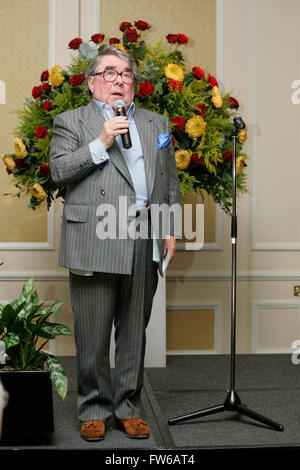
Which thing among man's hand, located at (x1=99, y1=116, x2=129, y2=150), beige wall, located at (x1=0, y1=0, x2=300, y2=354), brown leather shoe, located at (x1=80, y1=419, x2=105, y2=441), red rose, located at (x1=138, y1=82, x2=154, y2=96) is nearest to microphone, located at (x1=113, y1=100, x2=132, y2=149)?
man's hand, located at (x1=99, y1=116, x2=129, y2=150)

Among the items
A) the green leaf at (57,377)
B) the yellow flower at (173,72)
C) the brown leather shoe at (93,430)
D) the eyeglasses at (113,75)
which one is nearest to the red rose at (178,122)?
the yellow flower at (173,72)

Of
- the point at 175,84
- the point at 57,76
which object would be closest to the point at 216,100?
the point at 175,84

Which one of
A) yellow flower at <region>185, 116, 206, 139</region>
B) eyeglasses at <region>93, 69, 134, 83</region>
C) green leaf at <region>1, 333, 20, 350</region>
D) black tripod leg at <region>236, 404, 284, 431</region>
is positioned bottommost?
black tripod leg at <region>236, 404, 284, 431</region>

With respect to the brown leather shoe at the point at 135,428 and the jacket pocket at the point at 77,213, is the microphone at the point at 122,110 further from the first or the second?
the brown leather shoe at the point at 135,428

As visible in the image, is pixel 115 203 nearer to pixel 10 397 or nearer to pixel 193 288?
pixel 10 397

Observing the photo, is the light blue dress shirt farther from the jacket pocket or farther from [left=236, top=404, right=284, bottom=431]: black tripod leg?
[left=236, top=404, right=284, bottom=431]: black tripod leg

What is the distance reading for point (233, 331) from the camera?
2666mm

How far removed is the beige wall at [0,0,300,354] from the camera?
4062mm

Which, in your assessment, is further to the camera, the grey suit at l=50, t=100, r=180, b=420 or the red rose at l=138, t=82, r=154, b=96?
the red rose at l=138, t=82, r=154, b=96

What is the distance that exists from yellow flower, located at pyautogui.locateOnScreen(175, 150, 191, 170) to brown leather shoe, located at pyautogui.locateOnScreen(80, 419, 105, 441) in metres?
1.37

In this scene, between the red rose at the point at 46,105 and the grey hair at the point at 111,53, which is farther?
the red rose at the point at 46,105

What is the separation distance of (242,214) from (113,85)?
2059 millimetres

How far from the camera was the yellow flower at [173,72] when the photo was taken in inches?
122

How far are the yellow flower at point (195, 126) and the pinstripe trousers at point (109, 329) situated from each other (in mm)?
853
